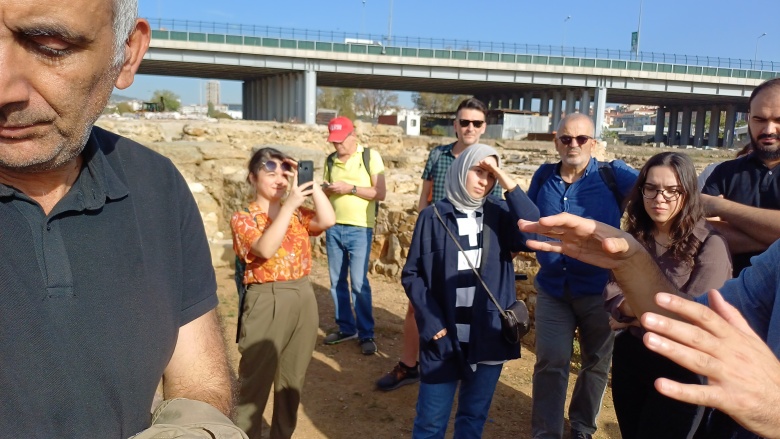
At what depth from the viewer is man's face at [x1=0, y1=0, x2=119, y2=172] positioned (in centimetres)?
111

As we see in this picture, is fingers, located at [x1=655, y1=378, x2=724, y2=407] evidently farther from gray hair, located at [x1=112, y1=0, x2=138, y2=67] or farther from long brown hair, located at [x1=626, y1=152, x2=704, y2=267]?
long brown hair, located at [x1=626, y1=152, x2=704, y2=267]

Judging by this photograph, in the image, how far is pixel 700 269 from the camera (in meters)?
2.79

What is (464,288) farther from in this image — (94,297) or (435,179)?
(94,297)

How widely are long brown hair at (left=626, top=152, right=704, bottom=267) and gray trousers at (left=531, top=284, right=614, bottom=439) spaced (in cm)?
69

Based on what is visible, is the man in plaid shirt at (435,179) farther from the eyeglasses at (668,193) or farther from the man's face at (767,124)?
the man's face at (767,124)

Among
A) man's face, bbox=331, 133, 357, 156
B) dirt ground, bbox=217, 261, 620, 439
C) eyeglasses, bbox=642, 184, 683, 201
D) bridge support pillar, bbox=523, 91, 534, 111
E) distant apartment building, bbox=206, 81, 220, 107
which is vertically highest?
distant apartment building, bbox=206, 81, 220, 107

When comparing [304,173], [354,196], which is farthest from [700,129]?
[304,173]

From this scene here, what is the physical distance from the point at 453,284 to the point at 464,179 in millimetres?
613

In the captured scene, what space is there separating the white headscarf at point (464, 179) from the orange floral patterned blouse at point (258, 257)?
1037 mm

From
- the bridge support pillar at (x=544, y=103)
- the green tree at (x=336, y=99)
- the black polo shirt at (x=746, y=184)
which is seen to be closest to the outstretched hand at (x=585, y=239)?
the black polo shirt at (x=746, y=184)

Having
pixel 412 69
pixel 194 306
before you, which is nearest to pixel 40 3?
pixel 194 306

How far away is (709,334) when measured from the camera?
1.19 metres

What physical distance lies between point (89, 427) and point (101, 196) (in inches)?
20.0

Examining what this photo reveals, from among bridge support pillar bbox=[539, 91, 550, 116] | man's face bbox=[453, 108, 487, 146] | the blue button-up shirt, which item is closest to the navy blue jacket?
the blue button-up shirt
